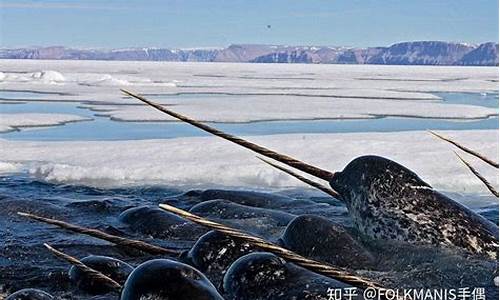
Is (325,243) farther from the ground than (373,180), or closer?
closer

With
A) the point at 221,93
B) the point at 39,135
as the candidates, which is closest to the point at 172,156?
the point at 39,135

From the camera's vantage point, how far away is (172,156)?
9922 millimetres

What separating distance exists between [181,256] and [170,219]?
127 cm

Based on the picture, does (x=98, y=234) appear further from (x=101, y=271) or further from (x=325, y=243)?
(x=325, y=243)

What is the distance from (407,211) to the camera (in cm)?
456

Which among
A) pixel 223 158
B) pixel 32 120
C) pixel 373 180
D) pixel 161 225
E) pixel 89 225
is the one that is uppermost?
pixel 373 180

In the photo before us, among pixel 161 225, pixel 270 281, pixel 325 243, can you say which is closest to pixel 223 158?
pixel 161 225

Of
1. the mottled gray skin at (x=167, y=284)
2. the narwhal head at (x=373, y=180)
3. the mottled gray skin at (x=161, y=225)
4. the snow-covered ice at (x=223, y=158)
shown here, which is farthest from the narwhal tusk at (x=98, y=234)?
the snow-covered ice at (x=223, y=158)

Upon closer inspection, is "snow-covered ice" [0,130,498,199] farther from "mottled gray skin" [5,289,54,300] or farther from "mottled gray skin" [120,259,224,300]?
"mottled gray skin" [120,259,224,300]

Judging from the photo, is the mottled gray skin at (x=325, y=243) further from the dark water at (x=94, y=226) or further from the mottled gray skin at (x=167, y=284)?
the mottled gray skin at (x=167, y=284)

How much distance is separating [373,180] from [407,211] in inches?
11.6

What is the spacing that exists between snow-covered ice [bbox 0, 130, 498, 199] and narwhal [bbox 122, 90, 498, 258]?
10.5ft

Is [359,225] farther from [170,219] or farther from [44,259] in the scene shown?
[44,259]

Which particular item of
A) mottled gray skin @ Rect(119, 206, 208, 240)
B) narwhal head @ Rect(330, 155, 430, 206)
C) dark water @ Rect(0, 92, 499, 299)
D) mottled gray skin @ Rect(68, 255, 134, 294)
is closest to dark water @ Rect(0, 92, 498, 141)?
dark water @ Rect(0, 92, 499, 299)
